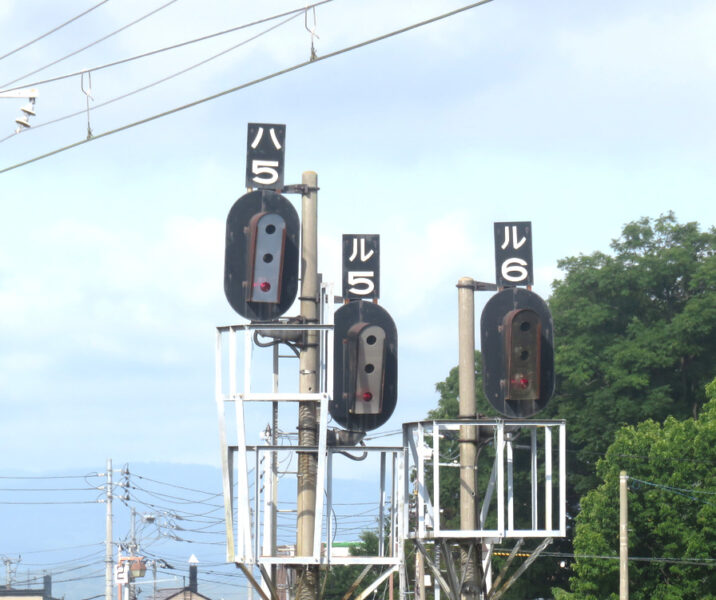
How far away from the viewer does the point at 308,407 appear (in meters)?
24.9

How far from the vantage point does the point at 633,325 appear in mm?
59312

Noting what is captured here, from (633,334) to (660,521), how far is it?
1356cm

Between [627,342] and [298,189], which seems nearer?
[298,189]

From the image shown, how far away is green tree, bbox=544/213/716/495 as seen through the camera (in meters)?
57.6

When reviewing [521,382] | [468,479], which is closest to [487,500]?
[468,479]

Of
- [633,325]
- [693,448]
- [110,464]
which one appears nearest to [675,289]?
[633,325]

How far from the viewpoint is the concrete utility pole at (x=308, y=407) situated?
24703 millimetres

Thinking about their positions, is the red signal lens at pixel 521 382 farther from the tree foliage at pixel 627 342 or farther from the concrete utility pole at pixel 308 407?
the tree foliage at pixel 627 342

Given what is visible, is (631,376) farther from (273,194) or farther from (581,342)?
(273,194)

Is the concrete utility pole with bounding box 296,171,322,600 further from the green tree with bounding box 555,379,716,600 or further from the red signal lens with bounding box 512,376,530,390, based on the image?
the green tree with bounding box 555,379,716,600

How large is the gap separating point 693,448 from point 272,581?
25.3m

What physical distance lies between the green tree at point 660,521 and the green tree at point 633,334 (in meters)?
9.20

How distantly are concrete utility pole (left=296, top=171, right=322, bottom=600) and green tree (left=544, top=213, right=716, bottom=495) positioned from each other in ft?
110

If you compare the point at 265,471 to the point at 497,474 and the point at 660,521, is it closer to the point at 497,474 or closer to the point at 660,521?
the point at 497,474
